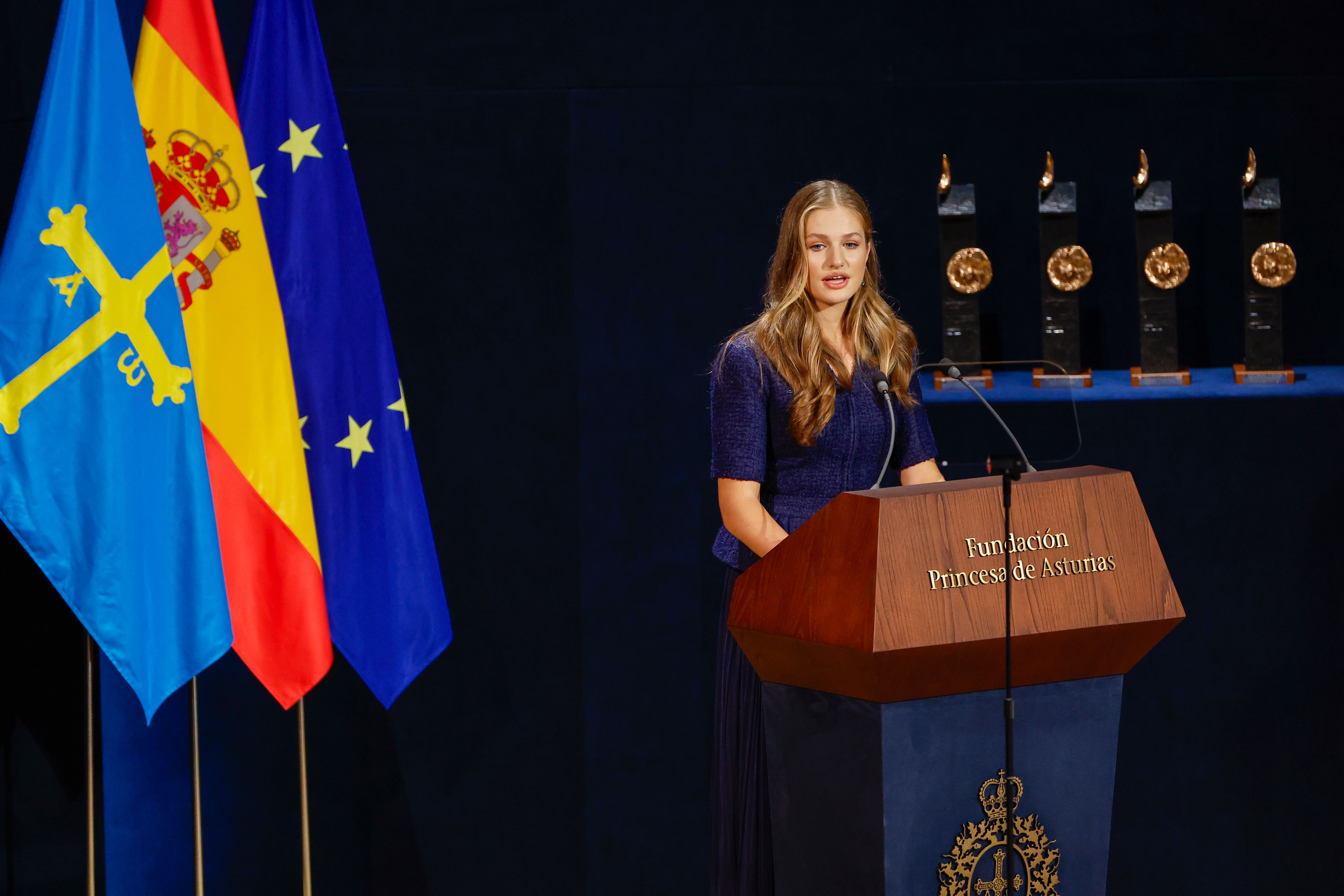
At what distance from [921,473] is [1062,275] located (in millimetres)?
1021

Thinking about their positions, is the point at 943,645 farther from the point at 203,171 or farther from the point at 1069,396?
the point at 203,171

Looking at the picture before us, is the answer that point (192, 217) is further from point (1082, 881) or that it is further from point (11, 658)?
point (1082, 881)

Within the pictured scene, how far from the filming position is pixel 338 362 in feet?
9.29

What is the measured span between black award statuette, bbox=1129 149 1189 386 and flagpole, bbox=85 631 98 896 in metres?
2.43

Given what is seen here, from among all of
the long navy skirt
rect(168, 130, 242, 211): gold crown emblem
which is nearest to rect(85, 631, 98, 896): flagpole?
rect(168, 130, 242, 211): gold crown emblem

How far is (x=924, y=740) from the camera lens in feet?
6.09

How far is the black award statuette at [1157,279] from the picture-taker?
127 inches

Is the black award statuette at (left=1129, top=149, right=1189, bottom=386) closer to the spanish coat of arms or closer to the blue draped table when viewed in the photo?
the blue draped table

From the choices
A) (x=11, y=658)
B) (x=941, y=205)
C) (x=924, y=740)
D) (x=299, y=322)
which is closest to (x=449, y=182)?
(x=299, y=322)

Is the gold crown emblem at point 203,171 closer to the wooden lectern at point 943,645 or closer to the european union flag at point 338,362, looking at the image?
the european union flag at point 338,362

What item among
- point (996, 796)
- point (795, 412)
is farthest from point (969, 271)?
point (996, 796)

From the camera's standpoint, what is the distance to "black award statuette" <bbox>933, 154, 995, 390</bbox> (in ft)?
10.5

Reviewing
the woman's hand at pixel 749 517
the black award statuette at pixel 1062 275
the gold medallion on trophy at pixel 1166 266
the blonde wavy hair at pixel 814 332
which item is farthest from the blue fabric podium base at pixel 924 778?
the gold medallion on trophy at pixel 1166 266

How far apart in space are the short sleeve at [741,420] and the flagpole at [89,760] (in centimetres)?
132
